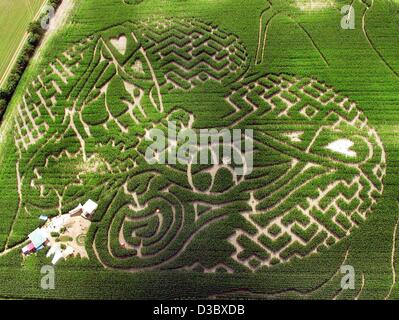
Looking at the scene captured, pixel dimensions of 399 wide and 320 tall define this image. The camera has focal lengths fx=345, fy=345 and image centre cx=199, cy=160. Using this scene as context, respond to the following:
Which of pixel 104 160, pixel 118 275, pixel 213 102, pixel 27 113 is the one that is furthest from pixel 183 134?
pixel 27 113

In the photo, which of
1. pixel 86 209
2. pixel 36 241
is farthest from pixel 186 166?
pixel 36 241

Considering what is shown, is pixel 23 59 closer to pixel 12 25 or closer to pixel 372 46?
pixel 12 25

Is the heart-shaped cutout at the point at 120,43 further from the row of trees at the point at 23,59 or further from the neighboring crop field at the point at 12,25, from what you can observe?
the neighboring crop field at the point at 12,25

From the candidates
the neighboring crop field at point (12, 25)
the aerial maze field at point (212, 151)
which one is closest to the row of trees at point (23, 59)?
the aerial maze field at point (212, 151)

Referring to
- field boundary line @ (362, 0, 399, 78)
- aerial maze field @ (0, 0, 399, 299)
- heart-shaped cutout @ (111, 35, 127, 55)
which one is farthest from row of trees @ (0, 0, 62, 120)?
field boundary line @ (362, 0, 399, 78)

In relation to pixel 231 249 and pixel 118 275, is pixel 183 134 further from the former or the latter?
pixel 118 275

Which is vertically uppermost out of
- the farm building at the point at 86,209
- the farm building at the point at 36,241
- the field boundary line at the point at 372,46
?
the field boundary line at the point at 372,46
